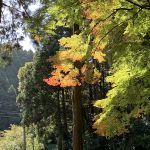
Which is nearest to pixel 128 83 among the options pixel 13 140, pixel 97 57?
pixel 97 57

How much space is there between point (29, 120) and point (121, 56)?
83.8ft

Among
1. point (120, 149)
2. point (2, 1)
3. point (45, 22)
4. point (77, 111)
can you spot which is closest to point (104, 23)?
point (45, 22)

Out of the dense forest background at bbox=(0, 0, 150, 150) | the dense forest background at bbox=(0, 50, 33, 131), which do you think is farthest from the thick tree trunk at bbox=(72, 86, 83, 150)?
the dense forest background at bbox=(0, 50, 33, 131)

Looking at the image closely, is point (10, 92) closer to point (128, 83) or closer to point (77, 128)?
point (77, 128)

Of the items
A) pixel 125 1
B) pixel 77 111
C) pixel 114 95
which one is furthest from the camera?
pixel 77 111

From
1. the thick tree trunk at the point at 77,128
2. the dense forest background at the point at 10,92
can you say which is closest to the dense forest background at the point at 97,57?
the thick tree trunk at the point at 77,128

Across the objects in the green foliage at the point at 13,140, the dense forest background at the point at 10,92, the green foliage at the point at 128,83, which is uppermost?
the dense forest background at the point at 10,92

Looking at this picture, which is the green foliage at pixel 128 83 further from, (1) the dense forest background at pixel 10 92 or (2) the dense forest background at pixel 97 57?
(1) the dense forest background at pixel 10 92

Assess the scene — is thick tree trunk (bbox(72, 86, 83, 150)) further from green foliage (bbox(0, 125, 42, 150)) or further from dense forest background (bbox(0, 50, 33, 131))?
dense forest background (bbox(0, 50, 33, 131))

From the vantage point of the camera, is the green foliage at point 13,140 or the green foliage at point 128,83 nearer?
the green foliage at point 128,83

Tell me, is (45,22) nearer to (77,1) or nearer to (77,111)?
(77,1)

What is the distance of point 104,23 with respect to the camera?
30.4 feet

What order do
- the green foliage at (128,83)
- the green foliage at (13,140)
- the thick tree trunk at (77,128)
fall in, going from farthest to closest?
the green foliage at (13,140)
the thick tree trunk at (77,128)
the green foliage at (128,83)

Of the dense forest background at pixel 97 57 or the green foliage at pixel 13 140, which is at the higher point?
the green foliage at pixel 13 140
